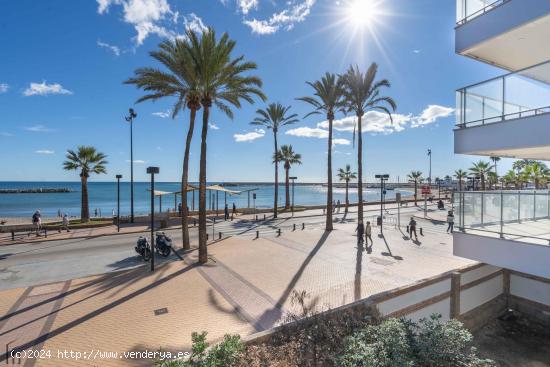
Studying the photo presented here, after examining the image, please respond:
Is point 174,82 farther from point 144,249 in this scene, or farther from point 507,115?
point 507,115

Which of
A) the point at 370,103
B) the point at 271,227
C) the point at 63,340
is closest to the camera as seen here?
the point at 63,340

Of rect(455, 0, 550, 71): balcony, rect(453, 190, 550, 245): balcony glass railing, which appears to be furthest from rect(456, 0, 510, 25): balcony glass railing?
rect(453, 190, 550, 245): balcony glass railing

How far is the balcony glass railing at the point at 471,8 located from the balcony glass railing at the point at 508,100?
2420 mm

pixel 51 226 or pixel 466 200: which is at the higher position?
pixel 466 200

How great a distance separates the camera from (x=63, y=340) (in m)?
7.21

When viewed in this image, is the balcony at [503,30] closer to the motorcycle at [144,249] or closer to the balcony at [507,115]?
the balcony at [507,115]

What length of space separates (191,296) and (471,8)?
13.7 m

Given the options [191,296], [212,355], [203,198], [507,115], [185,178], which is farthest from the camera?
[185,178]

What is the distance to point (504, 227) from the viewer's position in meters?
7.88

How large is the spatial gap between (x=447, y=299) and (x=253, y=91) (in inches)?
605

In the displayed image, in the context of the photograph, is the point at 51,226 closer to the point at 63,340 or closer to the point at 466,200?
the point at 63,340

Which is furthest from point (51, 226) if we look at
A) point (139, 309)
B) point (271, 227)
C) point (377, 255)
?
point (377, 255)

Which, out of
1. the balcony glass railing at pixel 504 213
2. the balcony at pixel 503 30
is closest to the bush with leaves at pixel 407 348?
the balcony glass railing at pixel 504 213

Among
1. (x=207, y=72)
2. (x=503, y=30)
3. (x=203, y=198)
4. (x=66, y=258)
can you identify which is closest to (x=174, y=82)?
(x=207, y=72)
